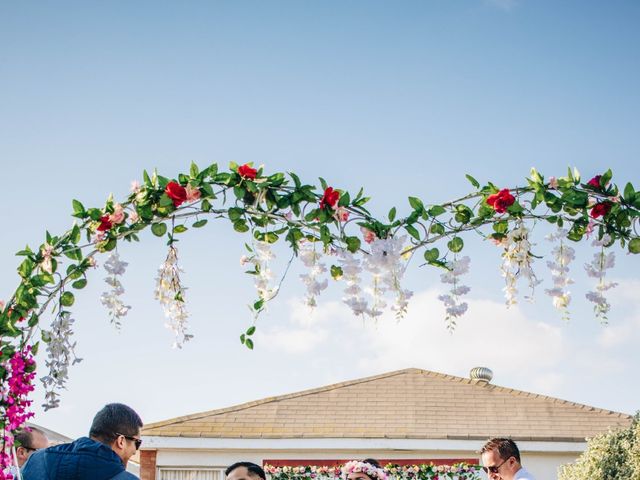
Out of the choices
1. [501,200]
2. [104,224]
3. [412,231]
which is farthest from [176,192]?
[501,200]

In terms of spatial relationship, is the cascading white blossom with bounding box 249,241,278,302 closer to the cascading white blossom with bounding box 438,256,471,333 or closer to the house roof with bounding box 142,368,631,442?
the cascading white blossom with bounding box 438,256,471,333

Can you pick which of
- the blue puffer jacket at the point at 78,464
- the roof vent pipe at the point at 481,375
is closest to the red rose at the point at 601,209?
the blue puffer jacket at the point at 78,464

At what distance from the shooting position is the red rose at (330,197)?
17.3ft

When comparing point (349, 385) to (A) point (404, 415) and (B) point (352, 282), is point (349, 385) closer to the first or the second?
(A) point (404, 415)

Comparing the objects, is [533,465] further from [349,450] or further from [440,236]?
[440,236]

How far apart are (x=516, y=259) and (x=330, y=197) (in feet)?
4.25

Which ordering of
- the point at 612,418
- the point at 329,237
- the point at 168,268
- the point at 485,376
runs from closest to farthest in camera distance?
the point at 329,237
the point at 168,268
the point at 612,418
the point at 485,376

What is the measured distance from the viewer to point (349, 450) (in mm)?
17562

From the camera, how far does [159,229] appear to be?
18.0 feet

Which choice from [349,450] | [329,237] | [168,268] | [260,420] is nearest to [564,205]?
[329,237]

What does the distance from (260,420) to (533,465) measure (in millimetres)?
5796

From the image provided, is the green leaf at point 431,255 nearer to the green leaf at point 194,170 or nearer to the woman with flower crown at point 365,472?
the green leaf at point 194,170

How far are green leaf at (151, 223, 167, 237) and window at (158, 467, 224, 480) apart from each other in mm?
13283

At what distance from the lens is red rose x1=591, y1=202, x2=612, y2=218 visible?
5.46 m
